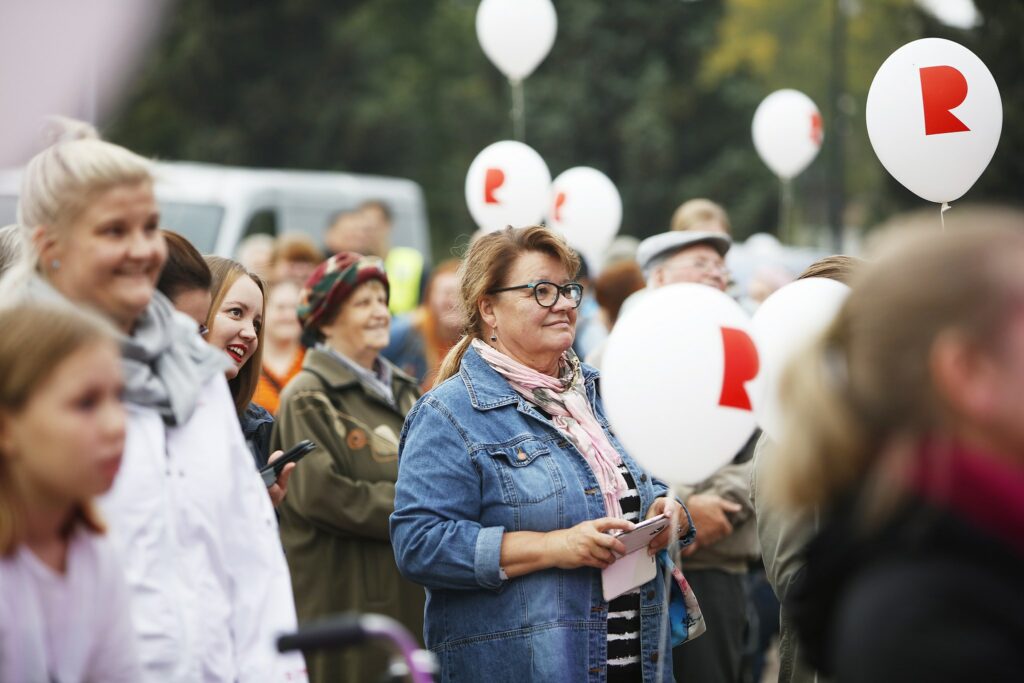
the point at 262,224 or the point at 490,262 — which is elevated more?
the point at 262,224

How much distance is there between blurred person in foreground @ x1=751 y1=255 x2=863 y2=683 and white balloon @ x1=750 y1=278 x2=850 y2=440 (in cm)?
13

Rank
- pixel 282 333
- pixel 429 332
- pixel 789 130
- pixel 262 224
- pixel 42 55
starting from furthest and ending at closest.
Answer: pixel 262 224 < pixel 789 130 < pixel 42 55 < pixel 429 332 < pixel 282 333

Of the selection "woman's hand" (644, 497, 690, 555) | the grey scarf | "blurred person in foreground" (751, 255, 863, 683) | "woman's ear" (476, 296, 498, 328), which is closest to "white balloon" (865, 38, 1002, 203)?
"blurred person in foreground" (751, 255, 863, 683)

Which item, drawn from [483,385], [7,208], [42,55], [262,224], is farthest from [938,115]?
[262,224]

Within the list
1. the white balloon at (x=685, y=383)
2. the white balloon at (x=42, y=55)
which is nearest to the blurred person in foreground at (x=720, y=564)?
the white balloon at (x=685, y=383)

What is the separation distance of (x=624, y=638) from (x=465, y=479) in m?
0.69

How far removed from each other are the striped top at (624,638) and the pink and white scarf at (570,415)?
27 centimetres

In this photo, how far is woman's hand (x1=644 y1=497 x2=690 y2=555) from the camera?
363 centimetres

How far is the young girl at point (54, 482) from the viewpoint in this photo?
88.2 inches

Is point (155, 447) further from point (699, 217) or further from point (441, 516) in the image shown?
point (699, 217)

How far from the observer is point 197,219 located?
12555mm

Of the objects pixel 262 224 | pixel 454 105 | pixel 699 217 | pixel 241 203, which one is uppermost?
pixel 454 105

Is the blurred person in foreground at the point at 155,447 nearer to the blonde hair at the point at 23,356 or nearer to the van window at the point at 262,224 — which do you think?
the blonde hair at the point at 23,356

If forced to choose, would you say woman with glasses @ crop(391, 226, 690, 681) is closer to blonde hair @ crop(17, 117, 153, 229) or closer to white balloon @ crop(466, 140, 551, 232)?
blonde hair @ crop(17, 117, 153, 229)
